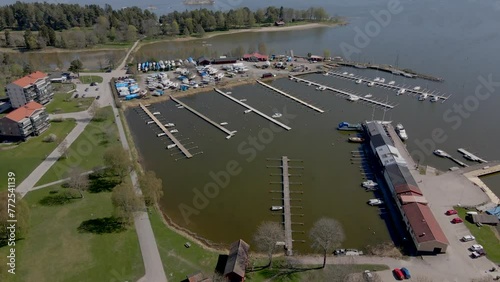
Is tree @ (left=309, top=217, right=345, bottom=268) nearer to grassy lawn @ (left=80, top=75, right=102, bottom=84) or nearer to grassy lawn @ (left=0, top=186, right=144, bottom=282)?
grassy lawn @ (left=0, top=186, right=144, bottom=282)

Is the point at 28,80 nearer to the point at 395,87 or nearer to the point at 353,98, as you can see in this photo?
the point at 353,98

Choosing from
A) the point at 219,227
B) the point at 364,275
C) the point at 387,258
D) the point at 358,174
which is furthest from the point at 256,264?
the point at 358,174

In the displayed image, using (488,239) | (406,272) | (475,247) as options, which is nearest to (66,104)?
(406,272)

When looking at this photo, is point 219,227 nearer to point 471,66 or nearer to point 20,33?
point 471,66

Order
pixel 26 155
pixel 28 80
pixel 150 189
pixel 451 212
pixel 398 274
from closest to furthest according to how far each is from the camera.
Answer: pixel 398 274
pixel 451 212
pixel 150 189
pixel 26 155
pixel 28 80

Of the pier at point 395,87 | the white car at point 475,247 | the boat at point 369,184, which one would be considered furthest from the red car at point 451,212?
the pier at point 395,87
